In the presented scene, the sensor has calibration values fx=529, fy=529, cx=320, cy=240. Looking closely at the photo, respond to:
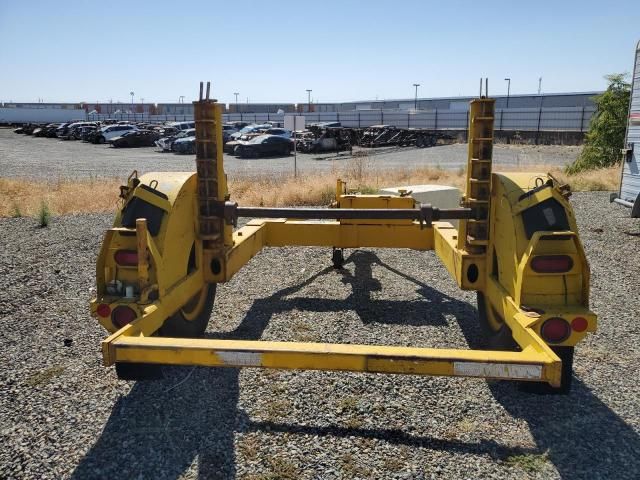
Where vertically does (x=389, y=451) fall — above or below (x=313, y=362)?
below

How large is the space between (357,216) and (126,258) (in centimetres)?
175

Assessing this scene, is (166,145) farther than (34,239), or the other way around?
(166,145)

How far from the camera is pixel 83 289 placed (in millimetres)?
6141

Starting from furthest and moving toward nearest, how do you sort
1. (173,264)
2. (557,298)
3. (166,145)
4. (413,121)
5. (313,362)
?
1. (413,121)
2. (166,145)
3. (173,264)
4. (557,298)
5. (313,362)

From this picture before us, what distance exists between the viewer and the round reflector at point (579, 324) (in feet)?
A: 10.4

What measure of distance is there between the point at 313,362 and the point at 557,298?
5.35ft

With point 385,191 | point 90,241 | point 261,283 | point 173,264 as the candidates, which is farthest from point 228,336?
point 90,241

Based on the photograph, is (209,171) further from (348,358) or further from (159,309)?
(348,358)

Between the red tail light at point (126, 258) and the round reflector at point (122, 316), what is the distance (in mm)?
313

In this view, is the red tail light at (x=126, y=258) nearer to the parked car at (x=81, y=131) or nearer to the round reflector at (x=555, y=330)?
the round reflector at (x=555, y=330)

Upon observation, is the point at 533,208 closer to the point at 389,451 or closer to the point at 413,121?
the point at 389,451

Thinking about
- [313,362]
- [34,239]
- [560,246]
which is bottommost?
[34,239]

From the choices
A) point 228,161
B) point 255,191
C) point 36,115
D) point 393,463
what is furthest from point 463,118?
point 36,115

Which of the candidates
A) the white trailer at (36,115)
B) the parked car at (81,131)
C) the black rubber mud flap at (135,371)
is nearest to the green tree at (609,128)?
the black rubber mud flap at (135,371)
